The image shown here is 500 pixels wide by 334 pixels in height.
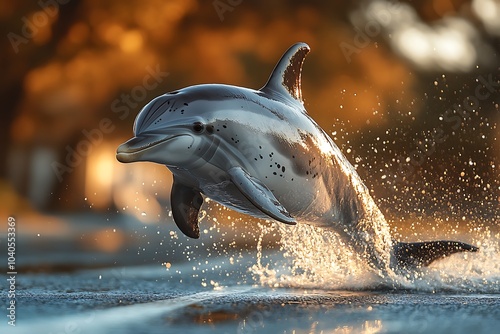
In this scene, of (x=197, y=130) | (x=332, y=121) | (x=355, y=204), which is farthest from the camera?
(x=332, y=121)

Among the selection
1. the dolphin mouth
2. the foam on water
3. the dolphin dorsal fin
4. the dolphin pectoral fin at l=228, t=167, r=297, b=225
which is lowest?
the foam on water

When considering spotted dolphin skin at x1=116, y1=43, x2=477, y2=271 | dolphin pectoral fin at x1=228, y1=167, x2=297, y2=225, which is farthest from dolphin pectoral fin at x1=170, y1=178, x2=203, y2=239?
dolphin pectoral fin at x1=228, y1=167, x2=297, y2=225

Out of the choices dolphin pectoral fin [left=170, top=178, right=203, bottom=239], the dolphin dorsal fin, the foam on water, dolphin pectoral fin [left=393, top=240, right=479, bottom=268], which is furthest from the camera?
dolphin pectoral fin [left=393, top=240, right=479, bottom=268]

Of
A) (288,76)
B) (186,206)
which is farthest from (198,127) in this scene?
(288,76)

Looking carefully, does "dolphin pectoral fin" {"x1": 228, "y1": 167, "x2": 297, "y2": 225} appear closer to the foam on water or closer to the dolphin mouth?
the dolphin mouth

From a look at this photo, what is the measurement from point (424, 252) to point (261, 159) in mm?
2267

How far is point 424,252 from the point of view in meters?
6.79

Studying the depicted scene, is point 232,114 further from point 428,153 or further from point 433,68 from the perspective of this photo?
point 433,68

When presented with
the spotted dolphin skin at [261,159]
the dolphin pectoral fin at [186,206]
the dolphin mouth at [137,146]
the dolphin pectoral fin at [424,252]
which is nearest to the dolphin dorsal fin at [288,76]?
the spotted dolphin skin at [261,159]

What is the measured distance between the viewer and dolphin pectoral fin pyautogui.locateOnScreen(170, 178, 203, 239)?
228 inches

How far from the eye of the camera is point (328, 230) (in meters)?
6.59

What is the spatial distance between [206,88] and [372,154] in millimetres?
9123

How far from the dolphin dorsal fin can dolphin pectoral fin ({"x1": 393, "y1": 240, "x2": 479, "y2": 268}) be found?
1.74 meters

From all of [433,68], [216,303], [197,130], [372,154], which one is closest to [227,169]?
[197,130]
